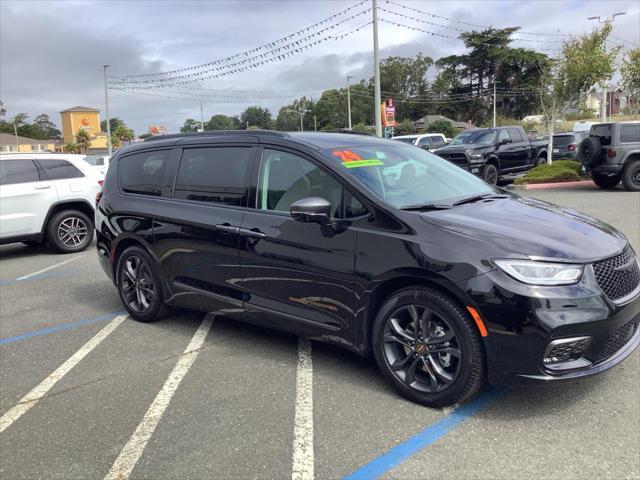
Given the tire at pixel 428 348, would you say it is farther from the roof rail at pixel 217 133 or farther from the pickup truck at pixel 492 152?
the pickup truck at pixel 492 152

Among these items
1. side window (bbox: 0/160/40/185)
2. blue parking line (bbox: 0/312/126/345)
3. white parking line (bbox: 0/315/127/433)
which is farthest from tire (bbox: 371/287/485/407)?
side window (bbox: 0/160/40/185)

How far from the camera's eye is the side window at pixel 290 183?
385cm

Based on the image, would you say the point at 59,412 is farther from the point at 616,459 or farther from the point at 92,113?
the point at 92,113

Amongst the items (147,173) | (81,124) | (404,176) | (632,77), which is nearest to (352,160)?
(404,176)

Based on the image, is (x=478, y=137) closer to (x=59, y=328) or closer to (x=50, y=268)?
(x=50, y=268)

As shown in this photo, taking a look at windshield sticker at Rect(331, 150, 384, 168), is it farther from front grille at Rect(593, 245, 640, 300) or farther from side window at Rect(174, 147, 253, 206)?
front grille at Rect(593, 245, 640, 300)

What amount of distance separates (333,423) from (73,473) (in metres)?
1.43

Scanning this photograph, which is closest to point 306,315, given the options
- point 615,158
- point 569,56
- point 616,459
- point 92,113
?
point 616,459

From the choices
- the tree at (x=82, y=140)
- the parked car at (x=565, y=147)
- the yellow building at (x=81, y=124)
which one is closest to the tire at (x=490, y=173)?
the parked car at (x=565, y=147)

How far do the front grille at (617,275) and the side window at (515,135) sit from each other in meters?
14.9

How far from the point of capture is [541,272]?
3053 mm

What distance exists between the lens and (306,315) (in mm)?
3930

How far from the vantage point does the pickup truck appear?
15.9 meters

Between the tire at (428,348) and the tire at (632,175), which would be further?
the tire at (632,175)
